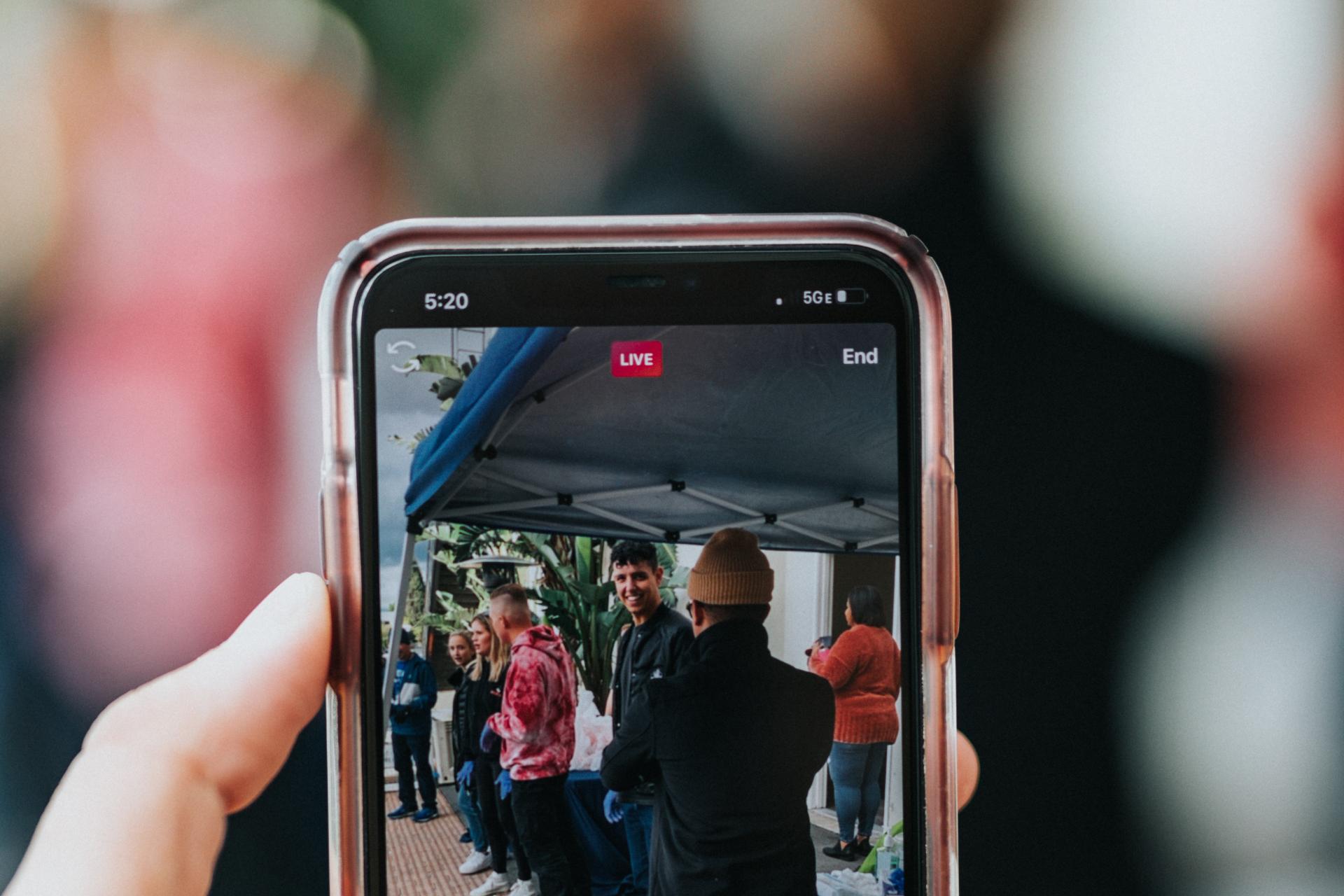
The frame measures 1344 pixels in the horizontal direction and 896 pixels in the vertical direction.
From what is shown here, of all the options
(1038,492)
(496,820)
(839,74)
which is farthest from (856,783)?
(839,74)

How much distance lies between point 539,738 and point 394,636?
2.5 inches

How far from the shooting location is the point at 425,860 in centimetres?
28

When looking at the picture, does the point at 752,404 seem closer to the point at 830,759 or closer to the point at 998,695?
the point at 830,759

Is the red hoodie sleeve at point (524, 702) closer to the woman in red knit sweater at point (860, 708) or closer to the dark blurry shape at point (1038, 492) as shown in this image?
the woman in red knit sweater at point (860, 708)

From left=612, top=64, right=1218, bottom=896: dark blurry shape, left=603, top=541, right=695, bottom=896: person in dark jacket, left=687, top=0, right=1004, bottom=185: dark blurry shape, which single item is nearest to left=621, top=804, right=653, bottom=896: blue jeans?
left=603, top=541, right=695, bottom=896: person in dark jacket

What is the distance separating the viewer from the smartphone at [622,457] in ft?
0.91

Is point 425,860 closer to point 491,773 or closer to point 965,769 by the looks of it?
point 491,773

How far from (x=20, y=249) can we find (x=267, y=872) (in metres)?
0.39

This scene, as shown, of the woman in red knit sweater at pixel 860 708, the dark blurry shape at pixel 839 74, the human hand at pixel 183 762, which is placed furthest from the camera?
the dark blurry shape at pixel 839 74

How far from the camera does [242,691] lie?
22cm

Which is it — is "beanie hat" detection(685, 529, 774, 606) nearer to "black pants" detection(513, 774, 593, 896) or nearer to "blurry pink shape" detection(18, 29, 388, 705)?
"black pants" detection(513, 774, 593, 896)

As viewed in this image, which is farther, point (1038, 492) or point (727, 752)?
point (1038, 492)

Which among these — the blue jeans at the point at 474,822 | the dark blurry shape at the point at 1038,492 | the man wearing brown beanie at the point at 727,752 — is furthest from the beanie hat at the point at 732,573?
the dark blurry shape at the point at 1038,492

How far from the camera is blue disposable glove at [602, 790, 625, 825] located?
0.28 m
